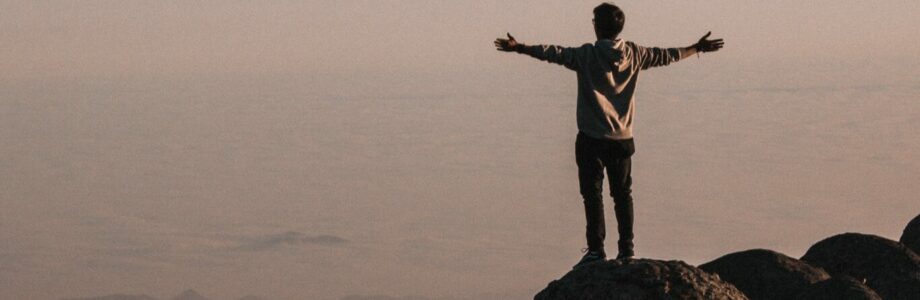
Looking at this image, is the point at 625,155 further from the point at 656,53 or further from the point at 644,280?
the point at 644,280

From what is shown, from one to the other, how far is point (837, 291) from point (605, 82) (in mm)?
3491

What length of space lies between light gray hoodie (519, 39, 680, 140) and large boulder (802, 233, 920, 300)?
186 inches

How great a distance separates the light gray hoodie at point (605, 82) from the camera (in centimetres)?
1231

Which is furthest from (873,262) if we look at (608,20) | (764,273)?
(608,20)

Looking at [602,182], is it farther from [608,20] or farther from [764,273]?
[764,273]

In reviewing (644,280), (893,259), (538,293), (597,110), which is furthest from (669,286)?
(893,259)

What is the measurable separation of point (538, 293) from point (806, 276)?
4.53 m

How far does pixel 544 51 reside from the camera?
12.0 m

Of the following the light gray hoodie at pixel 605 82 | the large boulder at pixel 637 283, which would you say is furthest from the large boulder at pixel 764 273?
the large boulder at pixel 637 283

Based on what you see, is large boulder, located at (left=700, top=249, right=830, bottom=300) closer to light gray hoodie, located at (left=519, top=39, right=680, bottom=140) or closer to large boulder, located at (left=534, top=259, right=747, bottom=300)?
light gray hoodie, located at (left=519, top=39, right=680, bottom=140)

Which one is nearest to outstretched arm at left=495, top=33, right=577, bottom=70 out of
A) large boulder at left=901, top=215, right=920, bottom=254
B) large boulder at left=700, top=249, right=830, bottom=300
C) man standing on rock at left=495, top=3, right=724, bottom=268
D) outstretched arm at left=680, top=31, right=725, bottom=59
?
man standing on rock at left=495, top=3, right=724, bottom=268

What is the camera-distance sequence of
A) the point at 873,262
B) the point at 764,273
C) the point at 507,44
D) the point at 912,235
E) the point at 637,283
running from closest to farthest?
1. the point at 637,283
2. the point at 507,44
3. the point at 764,273
4. the point at 873,262
5. the point at 912,235

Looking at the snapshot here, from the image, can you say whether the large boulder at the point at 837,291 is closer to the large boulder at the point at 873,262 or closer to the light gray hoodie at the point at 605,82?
the large boulder at the point at 873,262

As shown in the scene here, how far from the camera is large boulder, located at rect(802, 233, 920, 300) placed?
16016mm
